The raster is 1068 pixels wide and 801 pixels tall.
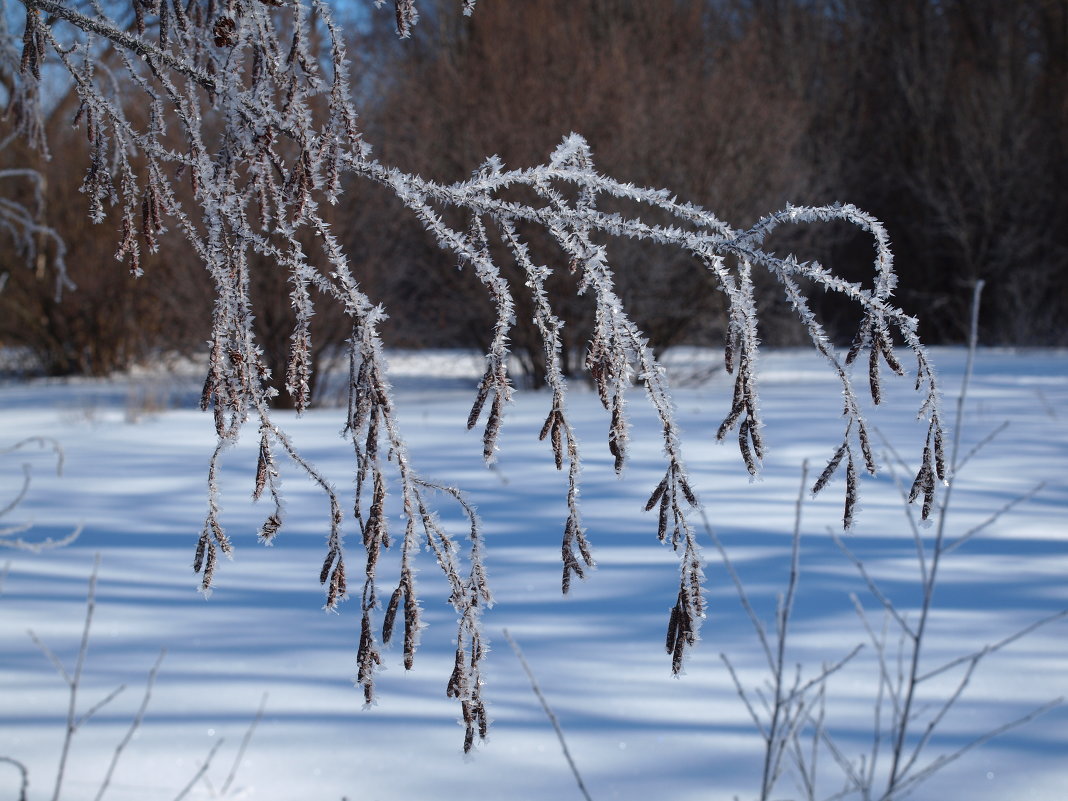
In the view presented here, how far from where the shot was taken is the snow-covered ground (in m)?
2.42

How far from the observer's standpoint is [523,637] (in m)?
3.23

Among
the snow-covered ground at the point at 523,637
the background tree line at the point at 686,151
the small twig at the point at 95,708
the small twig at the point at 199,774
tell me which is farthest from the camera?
the background tree line at the point at 686,151

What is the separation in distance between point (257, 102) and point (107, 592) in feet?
8.91

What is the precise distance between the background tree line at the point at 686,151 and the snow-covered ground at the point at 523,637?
250 centimetres

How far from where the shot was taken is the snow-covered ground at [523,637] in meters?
2.42

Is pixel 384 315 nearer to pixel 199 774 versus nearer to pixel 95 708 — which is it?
pixel 95 708

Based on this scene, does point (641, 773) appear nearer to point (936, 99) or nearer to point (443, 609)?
point (443, 609)

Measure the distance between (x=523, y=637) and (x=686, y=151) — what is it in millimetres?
8637

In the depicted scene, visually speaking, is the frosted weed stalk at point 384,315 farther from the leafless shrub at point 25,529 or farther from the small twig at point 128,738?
the leafless shrub at point 25,529

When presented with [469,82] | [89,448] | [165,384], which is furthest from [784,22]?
[89,448]

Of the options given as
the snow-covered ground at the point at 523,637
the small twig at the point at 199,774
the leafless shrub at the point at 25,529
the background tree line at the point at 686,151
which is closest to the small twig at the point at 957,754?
the snow-covered ground at the point at 523,637

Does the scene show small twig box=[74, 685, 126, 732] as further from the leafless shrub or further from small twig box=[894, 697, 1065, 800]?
small twig box=[894, 697, 1065, 800]

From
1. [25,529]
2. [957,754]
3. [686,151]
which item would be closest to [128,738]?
[957,754]

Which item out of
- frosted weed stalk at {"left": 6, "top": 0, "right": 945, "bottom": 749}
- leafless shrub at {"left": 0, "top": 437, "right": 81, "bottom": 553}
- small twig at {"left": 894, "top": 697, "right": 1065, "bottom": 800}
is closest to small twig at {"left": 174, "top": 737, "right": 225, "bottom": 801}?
frosted weed stalk at {"left": 6, "top": 0, "right": 945, "bottom": 749}
